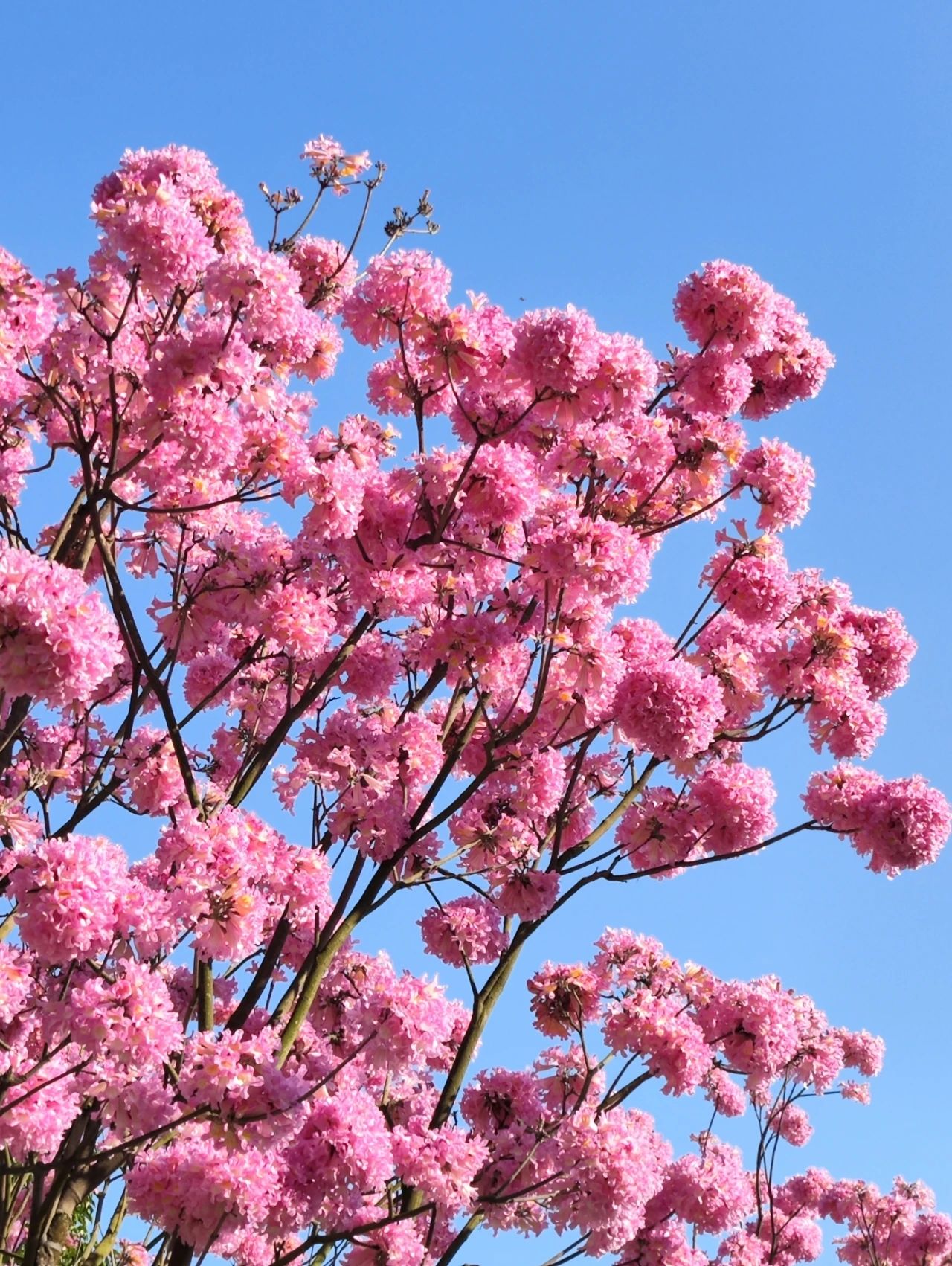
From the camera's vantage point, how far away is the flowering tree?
4777mm

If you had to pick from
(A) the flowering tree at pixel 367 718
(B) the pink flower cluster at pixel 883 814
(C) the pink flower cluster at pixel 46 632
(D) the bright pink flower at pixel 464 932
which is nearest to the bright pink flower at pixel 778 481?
(A) the flowering tree at pixel 367 718

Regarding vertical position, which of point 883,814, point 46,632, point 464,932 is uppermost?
point 883,814

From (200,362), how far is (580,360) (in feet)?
5.88

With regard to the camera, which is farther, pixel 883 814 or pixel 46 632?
pixel 883 814

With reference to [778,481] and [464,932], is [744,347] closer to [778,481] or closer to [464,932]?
[778,481]

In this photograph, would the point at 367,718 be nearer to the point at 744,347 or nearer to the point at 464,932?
the point at 464,932

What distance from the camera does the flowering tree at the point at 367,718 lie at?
4.78 m

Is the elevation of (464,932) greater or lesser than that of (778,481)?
lesser

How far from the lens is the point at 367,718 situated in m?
6.30

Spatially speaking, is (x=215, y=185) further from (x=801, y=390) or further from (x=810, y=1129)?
(x=810, y=1129)

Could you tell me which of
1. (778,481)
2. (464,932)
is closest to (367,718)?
(464,932)

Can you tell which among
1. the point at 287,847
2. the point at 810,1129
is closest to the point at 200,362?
the point at 287,847

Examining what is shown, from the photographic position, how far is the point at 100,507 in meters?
6.54

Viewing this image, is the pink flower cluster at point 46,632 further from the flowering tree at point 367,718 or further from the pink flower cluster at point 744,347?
the pink flower cluster at point 744,347
